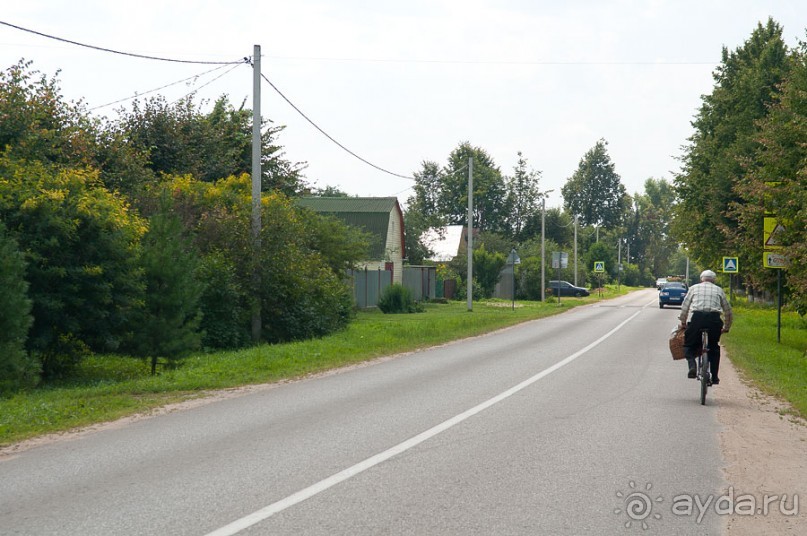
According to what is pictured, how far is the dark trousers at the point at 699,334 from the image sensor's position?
11.8 metres

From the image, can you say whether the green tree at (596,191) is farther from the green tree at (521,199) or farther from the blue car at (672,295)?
the blue car at (672,295)

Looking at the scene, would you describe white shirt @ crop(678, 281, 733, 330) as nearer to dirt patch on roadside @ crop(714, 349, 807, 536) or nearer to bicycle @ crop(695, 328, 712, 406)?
bicycle @ crop(695, 328, 712, 406)

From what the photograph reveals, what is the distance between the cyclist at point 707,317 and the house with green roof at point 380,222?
38570mm

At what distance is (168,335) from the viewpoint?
52.6 feet

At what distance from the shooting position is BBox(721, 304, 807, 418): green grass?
1364 cm

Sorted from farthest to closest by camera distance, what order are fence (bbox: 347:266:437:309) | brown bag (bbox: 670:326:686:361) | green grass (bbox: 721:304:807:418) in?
fence (bbox: 347:266:437:309)
green grass (bbox: 721:304:807:418)
brown bag (bbox: 670:326:686:361)

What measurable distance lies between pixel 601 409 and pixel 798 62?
1993 centimetres

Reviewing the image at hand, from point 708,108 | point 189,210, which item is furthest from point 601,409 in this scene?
point 708,108

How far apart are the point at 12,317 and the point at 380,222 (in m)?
40.9

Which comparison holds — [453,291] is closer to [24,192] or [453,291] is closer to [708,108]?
[708,108]

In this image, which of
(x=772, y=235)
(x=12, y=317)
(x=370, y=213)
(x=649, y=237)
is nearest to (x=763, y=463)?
(x=12, y=317)

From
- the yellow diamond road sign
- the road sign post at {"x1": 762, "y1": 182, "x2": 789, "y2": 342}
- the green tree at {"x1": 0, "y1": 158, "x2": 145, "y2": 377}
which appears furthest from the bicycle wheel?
the yellow diamond road sign

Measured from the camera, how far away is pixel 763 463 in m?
7.86

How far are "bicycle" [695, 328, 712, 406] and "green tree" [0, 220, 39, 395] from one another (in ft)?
31.9
